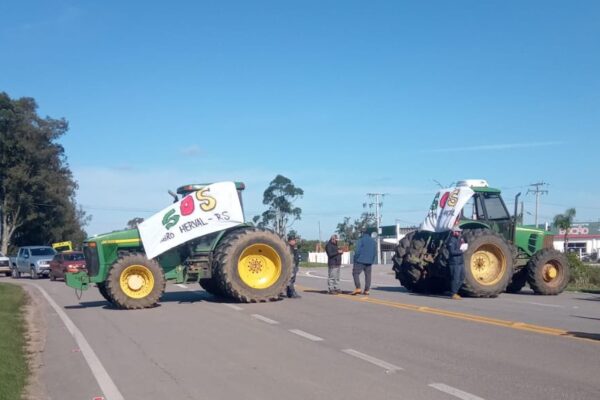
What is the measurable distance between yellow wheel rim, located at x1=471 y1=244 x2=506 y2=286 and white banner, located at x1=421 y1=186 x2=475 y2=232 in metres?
1.02

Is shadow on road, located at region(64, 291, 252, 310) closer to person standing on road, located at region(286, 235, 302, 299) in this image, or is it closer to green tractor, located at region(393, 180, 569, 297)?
person standing on road, located at region(286, 235, 302, 299)

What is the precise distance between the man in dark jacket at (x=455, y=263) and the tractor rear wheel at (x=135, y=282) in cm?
681

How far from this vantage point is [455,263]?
16266 mm

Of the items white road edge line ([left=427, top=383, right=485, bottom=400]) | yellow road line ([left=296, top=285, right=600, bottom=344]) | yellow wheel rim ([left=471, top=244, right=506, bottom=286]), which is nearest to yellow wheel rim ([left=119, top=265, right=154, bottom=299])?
yellow road line ([left=296, top=285, right=600, bottom=344])

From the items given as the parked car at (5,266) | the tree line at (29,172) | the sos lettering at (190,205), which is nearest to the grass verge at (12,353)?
the sos lettering at (190,205)

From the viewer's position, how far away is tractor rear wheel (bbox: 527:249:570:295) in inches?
699

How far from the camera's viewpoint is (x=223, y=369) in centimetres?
850

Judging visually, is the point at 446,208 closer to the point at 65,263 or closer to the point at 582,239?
the point at 65,263

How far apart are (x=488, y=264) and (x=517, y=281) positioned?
6.44 ft

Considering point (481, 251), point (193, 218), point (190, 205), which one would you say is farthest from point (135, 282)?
point (481, 251)

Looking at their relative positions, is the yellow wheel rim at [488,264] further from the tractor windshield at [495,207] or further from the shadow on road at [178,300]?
the shadow on road at [178,300]

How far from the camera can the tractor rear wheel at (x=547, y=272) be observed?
17750 millimetres

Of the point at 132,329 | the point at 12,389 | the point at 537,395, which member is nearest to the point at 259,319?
the point at 132,329

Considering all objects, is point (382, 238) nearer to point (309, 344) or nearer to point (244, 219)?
point (244, 219)
